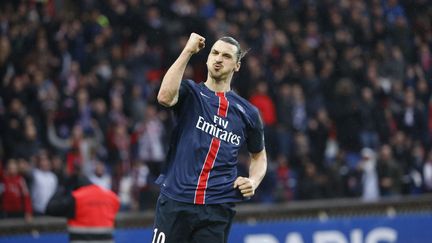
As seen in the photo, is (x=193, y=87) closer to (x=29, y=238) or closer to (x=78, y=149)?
(x=29, y=238)

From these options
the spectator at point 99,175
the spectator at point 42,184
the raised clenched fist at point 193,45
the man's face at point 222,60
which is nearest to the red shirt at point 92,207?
the man's face at point 222,60

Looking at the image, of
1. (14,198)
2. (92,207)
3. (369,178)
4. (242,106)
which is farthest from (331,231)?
(242,106)

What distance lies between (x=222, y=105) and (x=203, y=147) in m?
0.32

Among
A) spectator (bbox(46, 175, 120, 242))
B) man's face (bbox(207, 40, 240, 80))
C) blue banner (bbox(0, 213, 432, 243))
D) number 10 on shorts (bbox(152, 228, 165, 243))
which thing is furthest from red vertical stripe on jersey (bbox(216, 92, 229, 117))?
blue banner (bbox(0, 213, 432, 243))

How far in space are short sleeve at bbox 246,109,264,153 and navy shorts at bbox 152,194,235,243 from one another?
0.52m

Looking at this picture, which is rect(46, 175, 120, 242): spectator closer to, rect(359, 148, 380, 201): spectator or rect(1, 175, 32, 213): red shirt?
rect(1, 175, 32, 213): red shirt

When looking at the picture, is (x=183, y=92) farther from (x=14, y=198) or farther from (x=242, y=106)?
(x=14, y=198)

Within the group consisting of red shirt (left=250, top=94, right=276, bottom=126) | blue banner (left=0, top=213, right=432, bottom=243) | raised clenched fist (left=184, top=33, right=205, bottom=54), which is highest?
red shirt (left=250, top=94, right=276, bottom=126)

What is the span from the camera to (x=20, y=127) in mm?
12945

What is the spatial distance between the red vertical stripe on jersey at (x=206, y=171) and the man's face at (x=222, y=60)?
0.43 meters

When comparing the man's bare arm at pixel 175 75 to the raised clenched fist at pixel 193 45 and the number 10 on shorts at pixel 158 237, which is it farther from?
the number 10 on shorts at pixel 158 237

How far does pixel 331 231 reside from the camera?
491 inches

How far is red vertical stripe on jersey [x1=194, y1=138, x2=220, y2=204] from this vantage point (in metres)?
5.87

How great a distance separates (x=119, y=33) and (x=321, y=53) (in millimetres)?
4159
